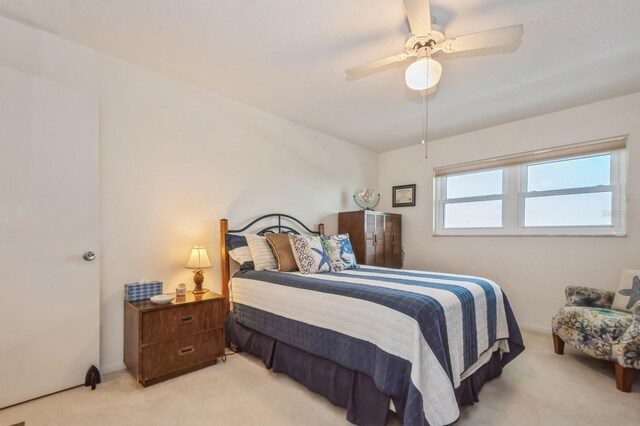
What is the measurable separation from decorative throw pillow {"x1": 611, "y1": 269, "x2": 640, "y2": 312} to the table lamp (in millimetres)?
3532

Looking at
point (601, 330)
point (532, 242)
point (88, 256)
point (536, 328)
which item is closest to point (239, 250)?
point (88, 256)

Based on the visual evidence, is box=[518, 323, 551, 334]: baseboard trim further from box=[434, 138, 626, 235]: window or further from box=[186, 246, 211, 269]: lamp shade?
box=[186, 246, 211, 269]: lamp shade

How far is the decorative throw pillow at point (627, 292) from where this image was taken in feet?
8.05

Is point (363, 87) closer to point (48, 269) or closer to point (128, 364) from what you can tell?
point (48, 269)

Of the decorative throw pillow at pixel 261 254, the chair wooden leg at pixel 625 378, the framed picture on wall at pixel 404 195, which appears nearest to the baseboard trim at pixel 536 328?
the chair wooden leg at pixel 625 378

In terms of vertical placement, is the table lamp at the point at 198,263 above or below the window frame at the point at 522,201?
below

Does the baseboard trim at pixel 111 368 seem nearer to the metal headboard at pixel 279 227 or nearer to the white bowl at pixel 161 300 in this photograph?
the white bowl at pixel 161 300

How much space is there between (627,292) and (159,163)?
417 cm

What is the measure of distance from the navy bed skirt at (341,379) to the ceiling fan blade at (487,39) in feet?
6.59

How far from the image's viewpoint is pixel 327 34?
2.03m

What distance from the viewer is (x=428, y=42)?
6.07 ft

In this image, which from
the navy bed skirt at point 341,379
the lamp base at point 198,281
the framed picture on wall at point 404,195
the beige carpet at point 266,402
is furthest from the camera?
the framed picture on wall at point 404,195

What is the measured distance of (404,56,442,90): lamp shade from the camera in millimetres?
1854

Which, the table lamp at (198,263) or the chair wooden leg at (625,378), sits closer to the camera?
the chair wooden leg at (625,378)
